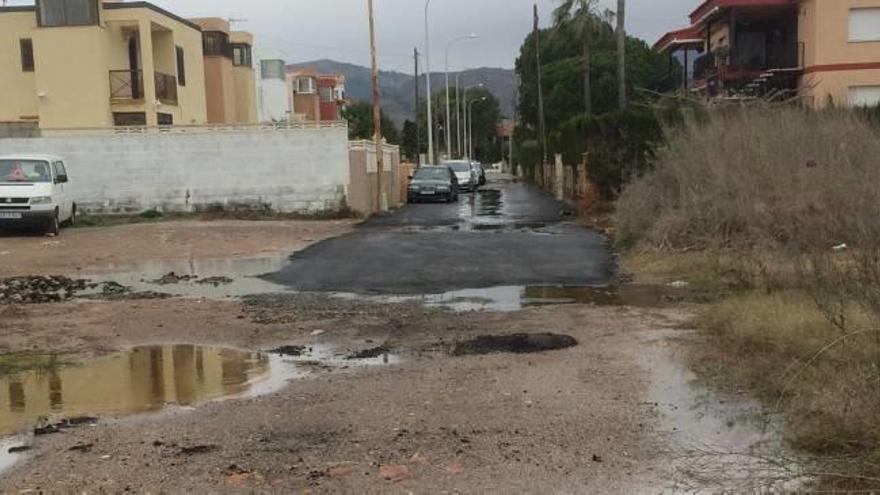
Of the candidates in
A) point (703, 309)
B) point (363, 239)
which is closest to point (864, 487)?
point (703, 309)

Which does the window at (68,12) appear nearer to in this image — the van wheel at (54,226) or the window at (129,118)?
the window at (129,118)

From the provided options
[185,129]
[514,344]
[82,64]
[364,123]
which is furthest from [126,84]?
[364,123]

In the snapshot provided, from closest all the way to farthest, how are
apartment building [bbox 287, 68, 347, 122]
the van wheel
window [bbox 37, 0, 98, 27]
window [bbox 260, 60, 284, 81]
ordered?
the van wheel → window [bbox 37, 0, 98, 27] → window [bbox 260, 60, 284, 81] → apartment building [bbox 287, 68, 347, 122]

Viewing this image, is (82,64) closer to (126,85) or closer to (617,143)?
(126,85)

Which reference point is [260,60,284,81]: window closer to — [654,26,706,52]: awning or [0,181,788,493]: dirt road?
[654,26,706,52]: awning

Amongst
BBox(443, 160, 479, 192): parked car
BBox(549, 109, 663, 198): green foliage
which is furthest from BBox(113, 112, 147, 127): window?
BBox(549, 109, 663, 198): green foliage

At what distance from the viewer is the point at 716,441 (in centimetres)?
536

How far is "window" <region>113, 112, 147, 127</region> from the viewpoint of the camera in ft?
106

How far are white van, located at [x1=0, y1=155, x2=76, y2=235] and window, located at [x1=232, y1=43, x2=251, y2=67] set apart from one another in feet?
89.2

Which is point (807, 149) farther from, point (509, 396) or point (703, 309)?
point (509, 396)

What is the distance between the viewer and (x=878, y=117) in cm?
2025

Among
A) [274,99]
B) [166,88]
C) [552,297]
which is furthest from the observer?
[274,99]

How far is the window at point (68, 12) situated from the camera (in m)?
30.3

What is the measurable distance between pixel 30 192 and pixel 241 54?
29556 millimetres
